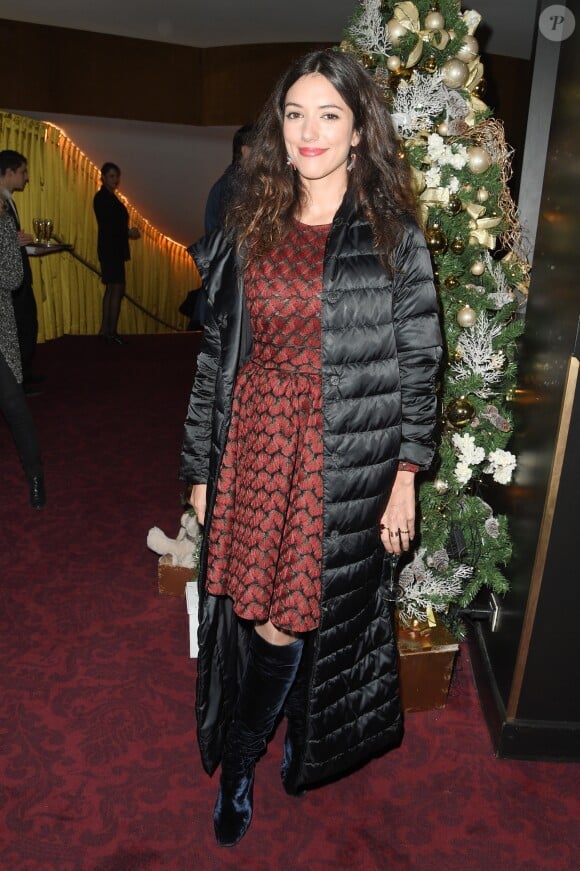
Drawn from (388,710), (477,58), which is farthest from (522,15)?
(388,710)

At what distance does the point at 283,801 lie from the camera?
2057 mm

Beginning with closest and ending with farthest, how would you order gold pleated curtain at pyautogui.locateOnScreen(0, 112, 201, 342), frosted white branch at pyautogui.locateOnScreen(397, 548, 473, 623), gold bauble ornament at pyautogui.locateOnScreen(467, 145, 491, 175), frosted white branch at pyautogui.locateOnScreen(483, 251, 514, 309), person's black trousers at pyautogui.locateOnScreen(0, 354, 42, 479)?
gold bauble ornament at pyautogui.locateOnScreen(467, 145, 491, 175)
frosted white branch at pyautogui.locateOnScreen(483, 251, 514, 309)
frosted white branch at pyautogui.locateOnScreen(397, 548, 473, 623)
person's black trousers at pyautogui.locateOnScreen(0, 354, 42, 479)
gold pleated curtain at pyautogui.locateOnScreen(0, 112, 201, 342)

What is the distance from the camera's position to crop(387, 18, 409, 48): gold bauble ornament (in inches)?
82.4

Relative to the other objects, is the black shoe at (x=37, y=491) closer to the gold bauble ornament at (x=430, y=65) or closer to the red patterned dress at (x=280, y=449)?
the red patterned dress at (x=280, y=449)

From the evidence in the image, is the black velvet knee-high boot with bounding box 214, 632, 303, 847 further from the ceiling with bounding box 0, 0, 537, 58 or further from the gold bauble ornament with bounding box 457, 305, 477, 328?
the ceiling with bounding box 0, 0, 537, 58

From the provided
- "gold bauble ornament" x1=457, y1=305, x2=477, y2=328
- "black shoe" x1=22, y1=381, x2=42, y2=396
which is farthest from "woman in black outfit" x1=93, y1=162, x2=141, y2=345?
"gold bauble ornament" x1=457, y1=305, x2=477, y2=328

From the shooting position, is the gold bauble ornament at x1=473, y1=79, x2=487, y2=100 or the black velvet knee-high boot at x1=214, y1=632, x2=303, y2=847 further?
the gold bauble ornament at x1=473, y1=79, x2=487, y2=100

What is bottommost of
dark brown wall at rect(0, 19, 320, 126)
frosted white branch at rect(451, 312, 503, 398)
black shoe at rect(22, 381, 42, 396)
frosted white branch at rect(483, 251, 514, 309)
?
black shoe at rect(22, 381, 42, 396)

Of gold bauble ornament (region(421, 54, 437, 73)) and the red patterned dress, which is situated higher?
gold bauble ornament (region(421, 54, 437, 73))

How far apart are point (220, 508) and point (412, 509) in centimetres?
46

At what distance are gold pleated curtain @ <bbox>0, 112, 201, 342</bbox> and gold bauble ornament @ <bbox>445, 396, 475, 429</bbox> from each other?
707 centimetres

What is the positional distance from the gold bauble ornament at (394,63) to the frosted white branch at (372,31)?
1.5 inches

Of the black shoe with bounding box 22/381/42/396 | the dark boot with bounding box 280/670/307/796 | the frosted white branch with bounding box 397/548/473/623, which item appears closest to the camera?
the dark boot with bounding box 280/670/307/796

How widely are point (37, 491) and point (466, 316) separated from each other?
252 cm
